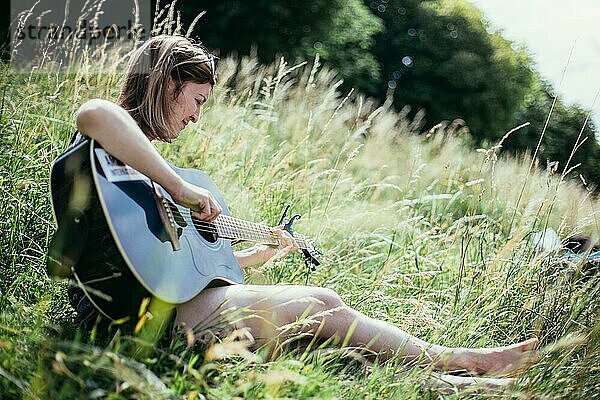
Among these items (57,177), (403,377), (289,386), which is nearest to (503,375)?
(403,377)

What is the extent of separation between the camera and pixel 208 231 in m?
2.37

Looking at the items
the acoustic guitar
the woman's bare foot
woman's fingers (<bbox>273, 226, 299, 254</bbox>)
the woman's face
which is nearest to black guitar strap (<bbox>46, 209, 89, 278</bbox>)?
the acoustic guitar

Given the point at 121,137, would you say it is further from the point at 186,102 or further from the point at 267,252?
the point at 267,252

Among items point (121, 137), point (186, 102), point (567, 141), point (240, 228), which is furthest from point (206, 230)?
point (567, 141)

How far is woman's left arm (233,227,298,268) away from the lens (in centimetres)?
271

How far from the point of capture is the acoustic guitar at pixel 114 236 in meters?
1.94

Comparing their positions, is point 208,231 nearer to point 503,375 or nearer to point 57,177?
point 57,177

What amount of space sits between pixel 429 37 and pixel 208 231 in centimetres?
1192

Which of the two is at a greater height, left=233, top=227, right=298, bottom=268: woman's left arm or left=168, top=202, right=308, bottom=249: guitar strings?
left=168, top=202, right=308, bottom=249: guitar strings

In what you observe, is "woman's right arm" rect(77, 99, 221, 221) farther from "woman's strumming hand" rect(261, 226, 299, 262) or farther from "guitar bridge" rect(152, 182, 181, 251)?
"woman's strumming hand" rect(261, 226, 299, 262)

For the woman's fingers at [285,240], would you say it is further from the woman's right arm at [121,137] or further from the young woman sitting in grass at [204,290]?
the woman's right arm at [121,137]

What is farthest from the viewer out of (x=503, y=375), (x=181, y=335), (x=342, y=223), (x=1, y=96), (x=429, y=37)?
(x=429, y=37)

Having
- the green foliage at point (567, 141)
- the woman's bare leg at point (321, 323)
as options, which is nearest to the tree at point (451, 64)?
the green foliage at point (567, 141)

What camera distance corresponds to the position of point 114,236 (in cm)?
191
